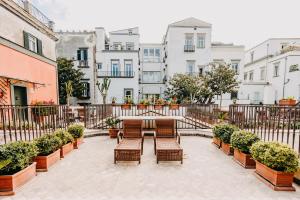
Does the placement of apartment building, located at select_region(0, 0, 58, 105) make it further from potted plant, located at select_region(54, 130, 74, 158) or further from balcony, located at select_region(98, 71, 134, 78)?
balcony, located at select_region(98, 71, 134, 78)

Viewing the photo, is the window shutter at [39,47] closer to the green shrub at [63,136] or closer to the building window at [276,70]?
the green shrub at [63,136]

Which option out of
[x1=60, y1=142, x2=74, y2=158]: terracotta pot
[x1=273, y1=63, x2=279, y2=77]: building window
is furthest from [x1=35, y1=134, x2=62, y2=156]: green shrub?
Result: [x1=273, y1=63, x2=279, y2=77]: building window

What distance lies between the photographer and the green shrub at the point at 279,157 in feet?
11.7

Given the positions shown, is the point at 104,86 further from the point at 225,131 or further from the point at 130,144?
the point at 225,131

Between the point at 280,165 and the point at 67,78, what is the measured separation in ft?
68.9

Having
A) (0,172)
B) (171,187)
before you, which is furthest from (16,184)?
(171,187)

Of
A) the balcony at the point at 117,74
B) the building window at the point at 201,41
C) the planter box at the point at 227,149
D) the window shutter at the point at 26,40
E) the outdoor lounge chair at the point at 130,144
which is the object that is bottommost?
the planter box at the point at 227,149

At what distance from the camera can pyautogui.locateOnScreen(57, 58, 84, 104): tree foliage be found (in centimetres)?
1993

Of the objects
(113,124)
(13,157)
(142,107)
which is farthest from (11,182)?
(142,107)

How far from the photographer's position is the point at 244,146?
4926mm

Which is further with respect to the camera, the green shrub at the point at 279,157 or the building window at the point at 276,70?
the building window at the point at 276,70

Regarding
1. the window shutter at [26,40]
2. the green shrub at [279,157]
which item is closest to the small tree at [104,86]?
A: the window shutter at [26,40]

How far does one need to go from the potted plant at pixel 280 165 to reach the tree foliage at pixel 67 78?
20.0 meters

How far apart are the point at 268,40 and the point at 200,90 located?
17.6 meters
